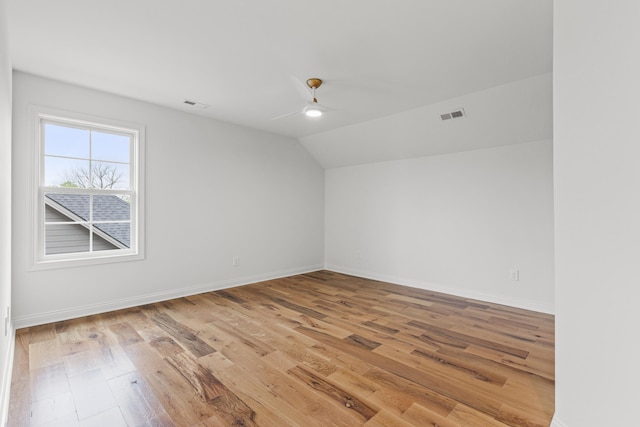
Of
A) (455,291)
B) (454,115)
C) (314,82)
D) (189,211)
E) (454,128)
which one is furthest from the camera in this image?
(455,291)

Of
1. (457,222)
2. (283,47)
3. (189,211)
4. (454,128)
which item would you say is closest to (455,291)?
(457,222)

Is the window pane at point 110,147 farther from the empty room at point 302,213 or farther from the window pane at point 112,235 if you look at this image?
the window pane at point 112,235

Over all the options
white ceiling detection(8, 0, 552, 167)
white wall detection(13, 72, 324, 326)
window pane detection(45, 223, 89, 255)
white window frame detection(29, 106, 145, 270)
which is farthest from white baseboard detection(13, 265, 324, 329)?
white ceiling detection(8, 0, 552, 167)

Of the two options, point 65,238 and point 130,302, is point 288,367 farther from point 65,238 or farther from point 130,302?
point 65,238

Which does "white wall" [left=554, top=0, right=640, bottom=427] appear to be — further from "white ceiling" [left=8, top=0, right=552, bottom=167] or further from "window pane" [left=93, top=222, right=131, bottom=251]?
"window pane" [left=93, top=222, right=131, bottom=251]

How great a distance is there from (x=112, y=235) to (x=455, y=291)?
179 inches

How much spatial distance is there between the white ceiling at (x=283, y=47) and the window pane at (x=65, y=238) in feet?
5.14

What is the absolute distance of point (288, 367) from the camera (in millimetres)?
2285

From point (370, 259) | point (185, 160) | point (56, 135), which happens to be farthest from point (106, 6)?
point (370, 259)

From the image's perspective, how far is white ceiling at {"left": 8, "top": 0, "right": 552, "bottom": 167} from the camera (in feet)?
6.64

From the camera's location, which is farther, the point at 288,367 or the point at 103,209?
the point at 103,209

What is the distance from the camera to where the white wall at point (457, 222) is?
3.65 meters

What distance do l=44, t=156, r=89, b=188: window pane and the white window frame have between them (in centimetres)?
5

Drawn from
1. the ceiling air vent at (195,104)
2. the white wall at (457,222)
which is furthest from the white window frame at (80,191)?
the white wall at (457,222)
